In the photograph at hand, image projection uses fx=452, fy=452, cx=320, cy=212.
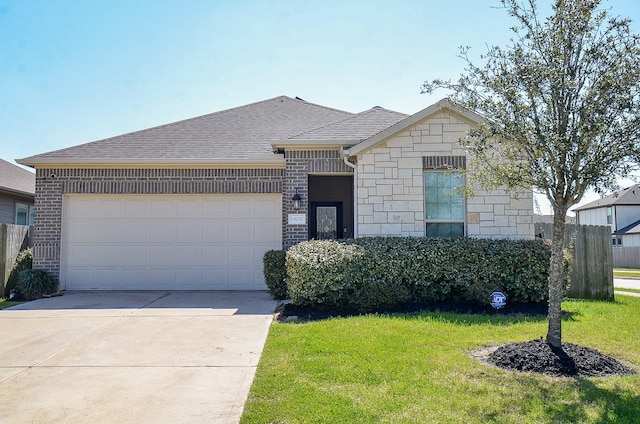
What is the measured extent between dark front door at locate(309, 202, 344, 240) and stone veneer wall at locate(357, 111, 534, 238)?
2826 mm

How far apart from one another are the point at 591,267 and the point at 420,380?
7711 millimetres

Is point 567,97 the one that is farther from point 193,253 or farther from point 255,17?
point 193,253

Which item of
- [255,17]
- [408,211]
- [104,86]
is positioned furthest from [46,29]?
[408,211]

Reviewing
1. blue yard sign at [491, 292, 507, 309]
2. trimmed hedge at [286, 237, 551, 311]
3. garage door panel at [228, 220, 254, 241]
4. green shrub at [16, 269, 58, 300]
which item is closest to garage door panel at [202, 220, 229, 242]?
garage door panel at [228, 220, 254, 241]

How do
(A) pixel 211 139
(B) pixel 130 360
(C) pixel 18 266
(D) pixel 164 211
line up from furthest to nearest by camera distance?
1. (A) pixel 211 139
2. (D) pixel 164 211
3. (C) pixel 18 266
4. (B) pixel 130 360

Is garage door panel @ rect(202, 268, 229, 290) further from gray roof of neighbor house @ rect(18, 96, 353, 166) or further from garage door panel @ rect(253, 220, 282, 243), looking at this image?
gray roof of neighbor house @ rect(18, 96, 353, 166)

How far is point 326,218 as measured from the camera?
12219mm

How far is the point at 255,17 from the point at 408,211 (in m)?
4.99

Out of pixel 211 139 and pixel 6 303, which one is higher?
pixel 211 139

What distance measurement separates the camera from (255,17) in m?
9.08

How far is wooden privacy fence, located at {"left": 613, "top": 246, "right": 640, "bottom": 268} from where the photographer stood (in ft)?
96.4

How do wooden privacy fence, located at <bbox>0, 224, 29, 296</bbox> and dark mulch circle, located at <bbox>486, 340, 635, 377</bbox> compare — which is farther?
wooden privacy fence, located at <bbox>0, 224, 29, 296</bbox>

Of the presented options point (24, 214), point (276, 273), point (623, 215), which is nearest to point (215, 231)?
point (276, 273)

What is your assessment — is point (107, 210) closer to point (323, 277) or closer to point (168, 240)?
point (168, 240)
